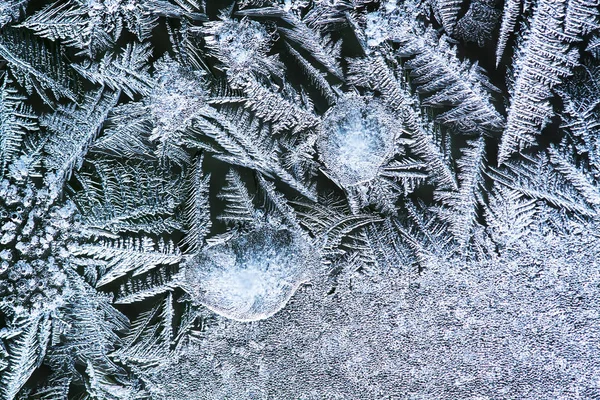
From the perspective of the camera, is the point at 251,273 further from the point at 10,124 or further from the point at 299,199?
the point at 10,124

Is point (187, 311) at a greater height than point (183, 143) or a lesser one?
lesser

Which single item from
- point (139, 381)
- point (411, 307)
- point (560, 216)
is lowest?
point (139, 381)

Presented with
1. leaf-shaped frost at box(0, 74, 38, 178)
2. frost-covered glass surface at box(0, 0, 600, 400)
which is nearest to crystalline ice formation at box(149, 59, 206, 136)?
frost-covered glass surface at box(0, 0, 600, 400)

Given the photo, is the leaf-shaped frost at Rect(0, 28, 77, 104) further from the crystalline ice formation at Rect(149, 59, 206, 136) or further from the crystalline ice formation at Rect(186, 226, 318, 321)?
the crystalline ice formation at Rect(186, 226, 318, 321)

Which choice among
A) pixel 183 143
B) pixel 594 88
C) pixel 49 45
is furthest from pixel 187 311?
pixel 594 88

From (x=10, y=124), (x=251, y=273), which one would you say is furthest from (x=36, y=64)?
(x=251, y=273)

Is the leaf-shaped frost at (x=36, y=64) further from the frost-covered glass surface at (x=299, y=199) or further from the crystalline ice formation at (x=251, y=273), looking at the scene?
the crystalline ice formation at (x=251, y=273)

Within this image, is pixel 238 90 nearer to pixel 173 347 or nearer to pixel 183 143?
pixel 183 143

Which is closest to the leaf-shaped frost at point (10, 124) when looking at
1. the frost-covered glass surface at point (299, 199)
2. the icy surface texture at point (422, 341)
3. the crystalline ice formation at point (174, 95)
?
the frost-covered glass surface at point (299, 199)
